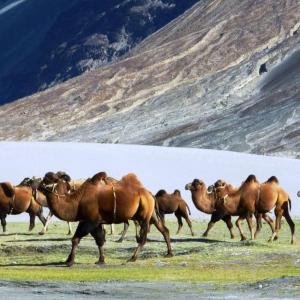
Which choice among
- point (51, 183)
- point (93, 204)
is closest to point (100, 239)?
point (93, 204)

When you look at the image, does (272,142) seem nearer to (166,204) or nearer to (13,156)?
(13,156)

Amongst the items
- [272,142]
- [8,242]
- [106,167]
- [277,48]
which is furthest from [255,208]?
[277,48]

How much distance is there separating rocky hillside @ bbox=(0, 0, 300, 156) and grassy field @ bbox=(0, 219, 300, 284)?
97.0 meters

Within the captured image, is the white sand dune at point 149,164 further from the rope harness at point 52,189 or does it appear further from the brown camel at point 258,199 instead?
the rope harness at point 52,189

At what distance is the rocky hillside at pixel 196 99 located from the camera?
14288cm

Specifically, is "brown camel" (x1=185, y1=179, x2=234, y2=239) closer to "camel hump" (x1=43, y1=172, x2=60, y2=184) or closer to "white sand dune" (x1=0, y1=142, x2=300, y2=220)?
"camel hump" (x1=43, y1=172, x2=60, y2=184)

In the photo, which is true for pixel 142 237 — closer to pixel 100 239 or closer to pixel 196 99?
pixel 100 239

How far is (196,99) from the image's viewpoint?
170500 mm

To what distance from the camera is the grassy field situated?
23094mm

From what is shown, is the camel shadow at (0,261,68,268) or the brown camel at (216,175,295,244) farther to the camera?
the brown camel at (216,175,295,244)

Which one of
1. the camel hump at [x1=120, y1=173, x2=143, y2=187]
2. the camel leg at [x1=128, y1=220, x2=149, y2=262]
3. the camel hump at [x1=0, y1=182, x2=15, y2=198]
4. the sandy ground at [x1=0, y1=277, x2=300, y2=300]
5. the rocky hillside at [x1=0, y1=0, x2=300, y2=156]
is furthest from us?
the rocky hillside at [x1=0, y1=0, x2=300, y2=156]

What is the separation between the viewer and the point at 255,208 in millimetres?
34469

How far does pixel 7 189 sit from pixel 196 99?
137m

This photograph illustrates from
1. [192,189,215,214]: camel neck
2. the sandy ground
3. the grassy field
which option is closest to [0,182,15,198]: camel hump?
the grassy field
